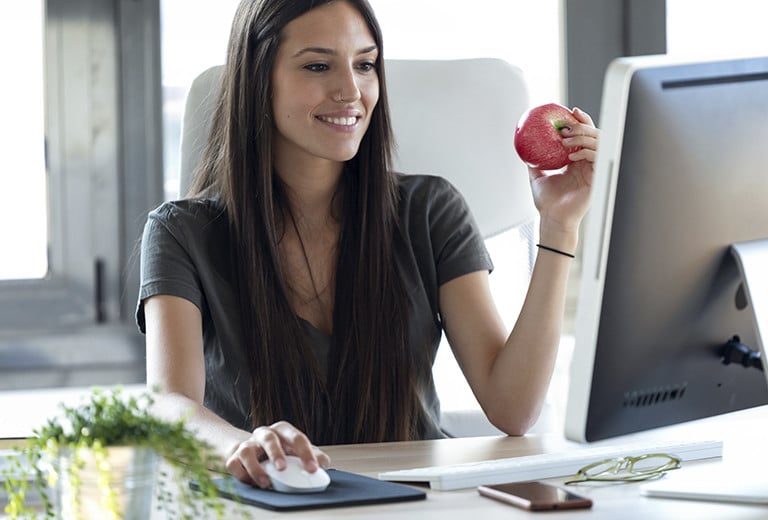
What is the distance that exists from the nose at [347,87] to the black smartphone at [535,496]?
82 cm

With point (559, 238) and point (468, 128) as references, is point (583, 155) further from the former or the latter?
point (468, 128)

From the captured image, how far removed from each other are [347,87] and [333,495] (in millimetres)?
854

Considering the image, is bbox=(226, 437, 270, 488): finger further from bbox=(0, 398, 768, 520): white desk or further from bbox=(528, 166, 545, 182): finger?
bbox=(528, 166, 545, 182): finger

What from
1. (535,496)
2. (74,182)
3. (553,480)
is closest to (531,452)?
(553,480)

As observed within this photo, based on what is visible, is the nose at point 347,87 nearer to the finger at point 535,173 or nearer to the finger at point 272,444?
the finger at point 535,173

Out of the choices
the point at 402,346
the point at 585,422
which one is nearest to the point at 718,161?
the point at 585,422

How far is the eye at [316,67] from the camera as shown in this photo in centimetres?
170

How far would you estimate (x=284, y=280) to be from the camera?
168 centimetres

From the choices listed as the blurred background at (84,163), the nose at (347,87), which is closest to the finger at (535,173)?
the nose at (347,87)

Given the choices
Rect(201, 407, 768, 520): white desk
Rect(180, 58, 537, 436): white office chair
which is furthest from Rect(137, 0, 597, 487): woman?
Rect(201, 407, 768, 520): white desk

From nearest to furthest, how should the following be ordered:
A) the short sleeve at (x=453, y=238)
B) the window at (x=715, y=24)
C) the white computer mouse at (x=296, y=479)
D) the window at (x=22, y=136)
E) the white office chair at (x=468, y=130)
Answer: the white computer mouse at (x=296, y=479)
the short sleeve at (x=453, y=238)
the white office chair at (x=468, y=130)
the window at (x=22, y=136)
the window at (x=715, y=24)

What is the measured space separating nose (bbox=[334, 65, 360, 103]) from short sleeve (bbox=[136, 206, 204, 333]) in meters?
0.32

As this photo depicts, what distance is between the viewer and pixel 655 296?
35.9 inches

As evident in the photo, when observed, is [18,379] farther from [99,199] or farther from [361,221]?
[361,221]
